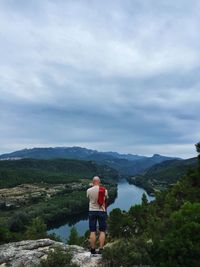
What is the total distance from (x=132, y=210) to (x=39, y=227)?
1707 centimetres

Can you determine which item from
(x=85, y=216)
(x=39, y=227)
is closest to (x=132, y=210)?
(x=39, y=227)

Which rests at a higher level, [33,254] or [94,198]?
[94,198]

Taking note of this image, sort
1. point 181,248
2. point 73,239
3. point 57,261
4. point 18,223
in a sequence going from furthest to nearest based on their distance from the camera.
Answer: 1. point 18,223
2. point 73,239
3. point 181,248
4. point 57,261

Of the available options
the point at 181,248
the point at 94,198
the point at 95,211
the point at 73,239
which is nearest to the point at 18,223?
the point at 73,239

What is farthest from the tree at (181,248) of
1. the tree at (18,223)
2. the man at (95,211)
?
the tree at (18,223)

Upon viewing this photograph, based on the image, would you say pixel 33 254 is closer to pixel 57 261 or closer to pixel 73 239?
pixel 57 261

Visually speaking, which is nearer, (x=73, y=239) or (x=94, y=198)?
(x=94, y=198)

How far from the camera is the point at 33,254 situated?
536 inches

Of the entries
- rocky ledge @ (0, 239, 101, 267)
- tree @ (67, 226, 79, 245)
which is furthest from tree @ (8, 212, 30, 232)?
rocky ledge @ (0, 239, 101, 267)

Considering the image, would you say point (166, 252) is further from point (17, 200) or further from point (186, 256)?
point (17, 200)

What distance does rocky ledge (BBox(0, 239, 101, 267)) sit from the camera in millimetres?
12742

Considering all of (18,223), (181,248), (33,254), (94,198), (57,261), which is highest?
(94,198)

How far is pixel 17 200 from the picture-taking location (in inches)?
5379

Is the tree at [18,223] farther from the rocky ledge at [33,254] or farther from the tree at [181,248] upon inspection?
the tree at [181,248]
